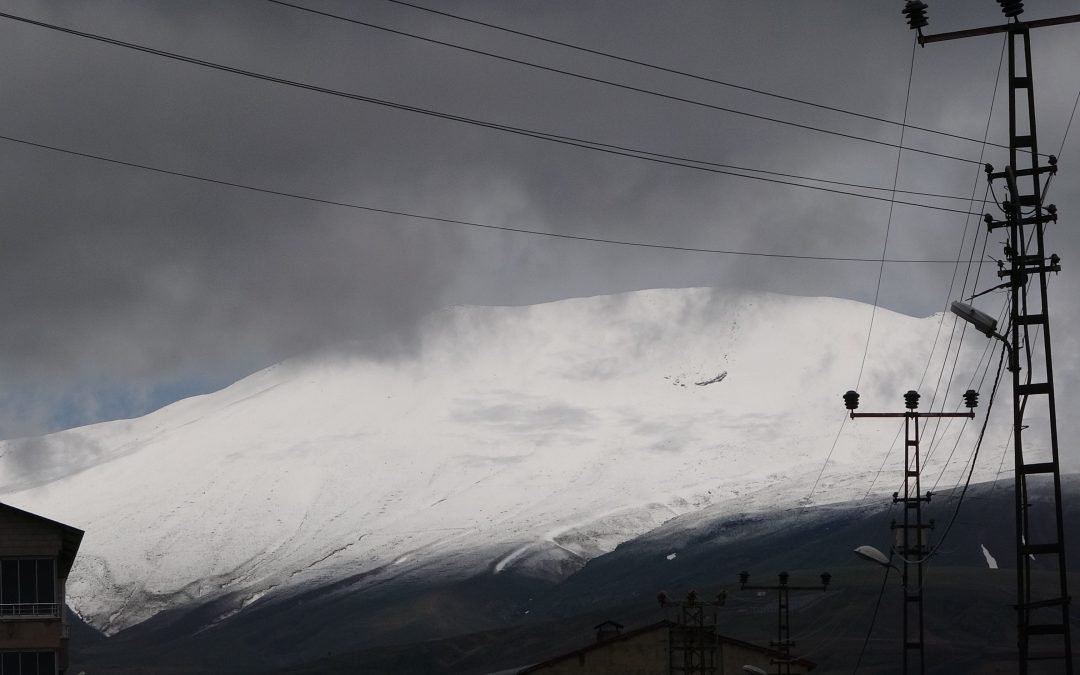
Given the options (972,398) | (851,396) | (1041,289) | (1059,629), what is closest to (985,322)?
(1041,289)

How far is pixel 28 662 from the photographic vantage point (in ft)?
158

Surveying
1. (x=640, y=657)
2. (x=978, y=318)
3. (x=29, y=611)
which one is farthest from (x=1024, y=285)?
(x=640, y=657)

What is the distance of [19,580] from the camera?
48.7 m

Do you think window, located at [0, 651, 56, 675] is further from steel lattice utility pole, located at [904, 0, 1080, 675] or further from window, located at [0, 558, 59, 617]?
steel lattice utility pole, located at [904, 0, 1080, 675]

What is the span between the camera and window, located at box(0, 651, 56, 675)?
48.0m

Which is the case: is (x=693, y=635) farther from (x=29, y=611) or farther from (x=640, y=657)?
(x=29, y=611)

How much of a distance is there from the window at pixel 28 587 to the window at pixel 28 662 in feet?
3.77

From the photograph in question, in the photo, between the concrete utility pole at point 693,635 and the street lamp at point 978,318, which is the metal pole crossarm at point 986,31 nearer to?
the street lamp at point 978,318

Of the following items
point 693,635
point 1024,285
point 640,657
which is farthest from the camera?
point 640,657

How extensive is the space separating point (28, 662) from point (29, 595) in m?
1.96

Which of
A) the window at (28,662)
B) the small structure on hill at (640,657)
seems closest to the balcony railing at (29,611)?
the window at (28,662)

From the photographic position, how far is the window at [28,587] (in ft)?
159

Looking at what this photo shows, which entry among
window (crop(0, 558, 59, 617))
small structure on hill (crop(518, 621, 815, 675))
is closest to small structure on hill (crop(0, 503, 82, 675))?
window (crop(0, 558, 59, 617))

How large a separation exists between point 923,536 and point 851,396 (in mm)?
10710
